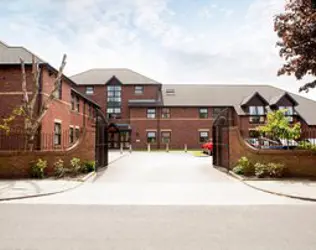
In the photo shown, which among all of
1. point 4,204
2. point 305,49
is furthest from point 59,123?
point 305,49

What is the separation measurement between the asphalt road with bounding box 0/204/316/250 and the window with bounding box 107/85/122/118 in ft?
132

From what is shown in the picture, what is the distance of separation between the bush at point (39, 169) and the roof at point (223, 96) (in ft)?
→ 110

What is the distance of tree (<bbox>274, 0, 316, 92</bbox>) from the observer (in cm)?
1314

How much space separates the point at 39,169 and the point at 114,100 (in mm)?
35421

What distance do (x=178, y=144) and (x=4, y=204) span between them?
37.5 meters

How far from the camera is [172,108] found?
46.2m

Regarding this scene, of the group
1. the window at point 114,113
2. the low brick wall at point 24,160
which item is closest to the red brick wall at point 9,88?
the low brick wall at point 24,160

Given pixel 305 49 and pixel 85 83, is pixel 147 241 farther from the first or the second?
pixel 85 83

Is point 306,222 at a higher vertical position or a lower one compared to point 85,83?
lower

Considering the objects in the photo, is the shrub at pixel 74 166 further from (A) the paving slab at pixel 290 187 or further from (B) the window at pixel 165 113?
(B) the window at pixel 165 113

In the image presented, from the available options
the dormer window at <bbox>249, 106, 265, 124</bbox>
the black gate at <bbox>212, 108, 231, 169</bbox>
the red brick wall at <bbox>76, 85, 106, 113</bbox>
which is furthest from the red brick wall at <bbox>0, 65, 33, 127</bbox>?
the dormer window at <bbox>249, 106, 265, 124</bbox>

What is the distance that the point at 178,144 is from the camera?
45594mm

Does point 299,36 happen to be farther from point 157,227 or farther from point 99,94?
point 99,94

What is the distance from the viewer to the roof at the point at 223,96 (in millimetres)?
46562
